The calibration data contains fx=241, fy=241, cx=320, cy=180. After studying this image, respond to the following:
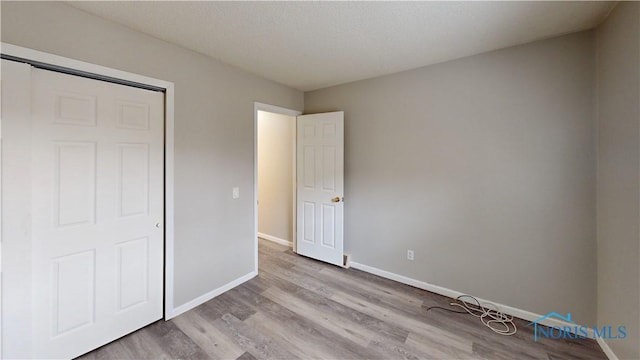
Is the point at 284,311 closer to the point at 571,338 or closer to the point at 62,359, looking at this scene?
the point at 62,359

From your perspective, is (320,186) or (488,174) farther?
(320,186)

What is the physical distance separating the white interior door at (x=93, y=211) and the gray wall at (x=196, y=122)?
0.18 metres

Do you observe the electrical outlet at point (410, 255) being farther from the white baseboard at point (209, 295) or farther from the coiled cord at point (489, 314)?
the white baseboard at point (209, 295)

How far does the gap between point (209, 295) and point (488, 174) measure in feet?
9.99

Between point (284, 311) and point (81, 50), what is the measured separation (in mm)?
2596

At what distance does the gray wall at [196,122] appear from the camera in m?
1.58

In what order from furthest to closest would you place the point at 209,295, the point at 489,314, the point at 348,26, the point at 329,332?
the point at 209,295 < the point at 489,314 < the point at 329,332 < the point at 348,26

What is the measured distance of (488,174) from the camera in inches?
91.5

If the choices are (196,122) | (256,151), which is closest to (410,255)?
(256,151)

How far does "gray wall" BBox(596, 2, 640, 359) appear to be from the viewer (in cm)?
146

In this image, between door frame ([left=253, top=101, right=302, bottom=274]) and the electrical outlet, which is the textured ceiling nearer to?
door frame ([left=253, top=101, right=302, bottom=274])

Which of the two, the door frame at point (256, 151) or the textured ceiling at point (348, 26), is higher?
the textured ceiling at point (348, 26)

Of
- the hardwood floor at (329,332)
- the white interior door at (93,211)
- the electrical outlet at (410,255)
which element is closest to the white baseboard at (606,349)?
the hardwood floor at (329,332)

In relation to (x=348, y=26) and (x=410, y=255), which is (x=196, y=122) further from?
(x=410, y=255)
